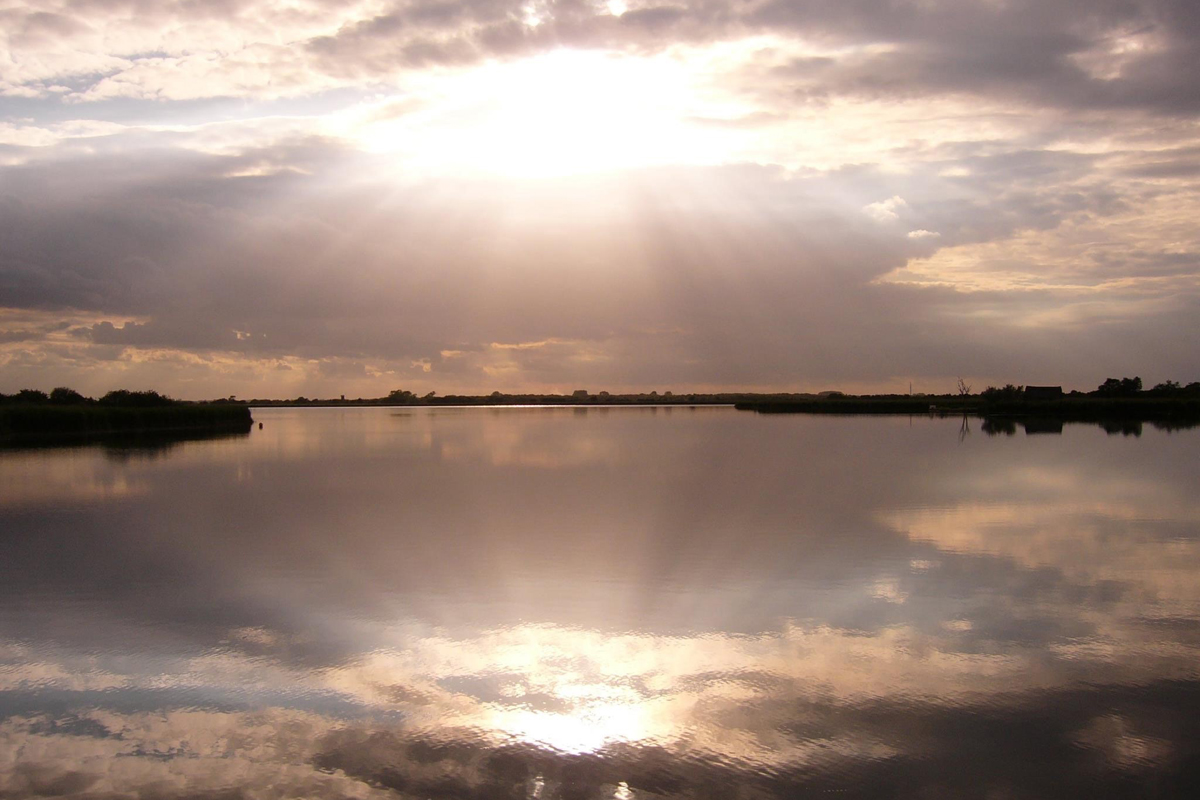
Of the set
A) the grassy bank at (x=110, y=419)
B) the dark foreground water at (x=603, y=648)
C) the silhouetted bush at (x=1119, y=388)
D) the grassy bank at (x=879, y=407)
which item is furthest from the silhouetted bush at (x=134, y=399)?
the silhouetted bush at (x=1119, y=388)

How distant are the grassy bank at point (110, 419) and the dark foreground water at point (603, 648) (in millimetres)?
30453

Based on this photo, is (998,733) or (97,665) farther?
(97,665)

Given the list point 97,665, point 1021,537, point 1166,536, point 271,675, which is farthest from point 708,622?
point 1166,536

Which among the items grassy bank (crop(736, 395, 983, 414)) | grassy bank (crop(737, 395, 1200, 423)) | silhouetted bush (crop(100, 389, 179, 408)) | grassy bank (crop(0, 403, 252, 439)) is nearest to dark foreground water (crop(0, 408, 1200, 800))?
grassy bank (crop(0, 403, 252, 439))

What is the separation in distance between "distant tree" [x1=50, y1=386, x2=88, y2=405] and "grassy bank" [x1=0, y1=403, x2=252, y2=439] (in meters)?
8.19

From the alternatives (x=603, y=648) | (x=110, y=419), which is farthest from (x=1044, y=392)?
(x=603, y=648)

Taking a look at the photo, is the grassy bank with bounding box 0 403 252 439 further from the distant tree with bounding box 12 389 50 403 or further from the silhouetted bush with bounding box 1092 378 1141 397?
the silhouetted bush with bounding box 1092 378 1141 397

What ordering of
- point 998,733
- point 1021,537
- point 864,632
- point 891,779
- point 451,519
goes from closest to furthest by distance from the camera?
point 891,779 → point 998,733 → point 864,632 → point 1021,537 → point 451,519

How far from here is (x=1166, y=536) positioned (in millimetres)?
12719

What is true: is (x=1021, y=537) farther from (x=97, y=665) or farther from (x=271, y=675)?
(x=97, y=665)

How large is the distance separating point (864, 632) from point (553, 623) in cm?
284

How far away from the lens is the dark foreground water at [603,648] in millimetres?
4934

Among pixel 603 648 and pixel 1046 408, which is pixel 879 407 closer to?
pixel 1046 408

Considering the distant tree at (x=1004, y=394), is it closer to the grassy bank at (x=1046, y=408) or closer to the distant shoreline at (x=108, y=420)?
the grassy bank at (x=1046, y=408)
